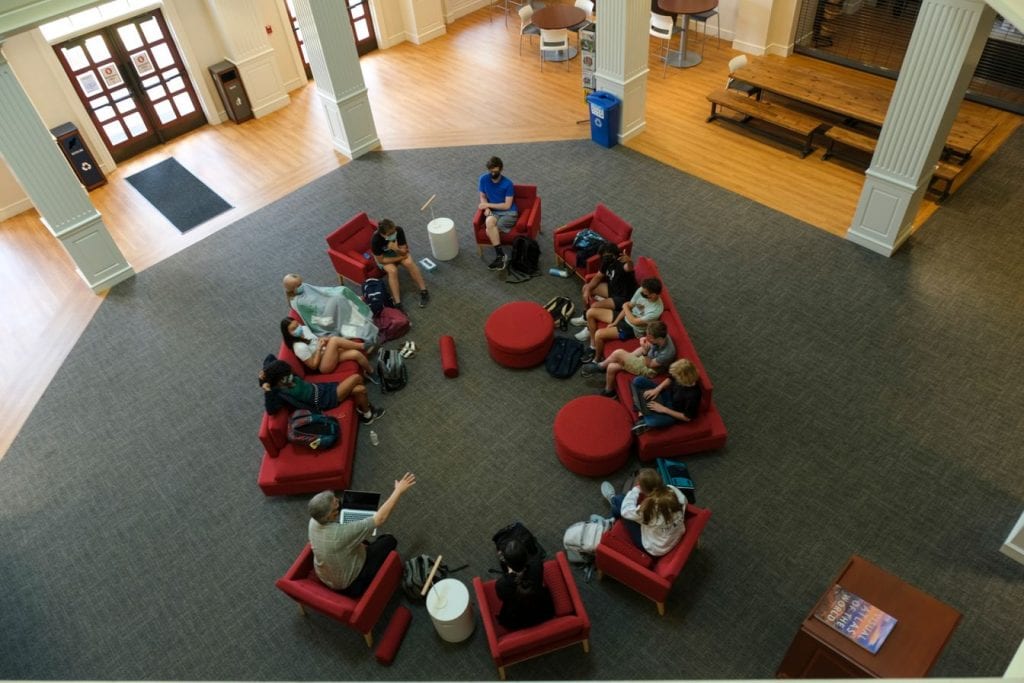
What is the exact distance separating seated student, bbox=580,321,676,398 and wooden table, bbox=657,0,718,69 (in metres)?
7.15

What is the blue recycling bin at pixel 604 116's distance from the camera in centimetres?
969

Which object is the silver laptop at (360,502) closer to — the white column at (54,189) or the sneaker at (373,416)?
the sneaker at (373,416)

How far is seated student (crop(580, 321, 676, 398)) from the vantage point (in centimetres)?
587

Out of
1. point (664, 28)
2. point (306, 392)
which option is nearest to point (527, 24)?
point (664, 28)

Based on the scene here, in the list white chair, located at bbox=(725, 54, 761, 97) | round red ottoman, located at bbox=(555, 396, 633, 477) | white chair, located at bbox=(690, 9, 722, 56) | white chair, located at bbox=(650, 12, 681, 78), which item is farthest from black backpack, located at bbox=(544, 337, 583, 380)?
white chair, located at bbox=(690, 9, 722, 56)

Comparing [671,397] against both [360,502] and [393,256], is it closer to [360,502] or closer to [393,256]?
[360,502]

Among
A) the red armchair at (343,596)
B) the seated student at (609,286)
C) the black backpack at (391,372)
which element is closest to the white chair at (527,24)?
the seated student at (609,286)

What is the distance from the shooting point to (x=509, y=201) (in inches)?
318

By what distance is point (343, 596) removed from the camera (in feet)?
16.5

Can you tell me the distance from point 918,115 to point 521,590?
6.12 meters

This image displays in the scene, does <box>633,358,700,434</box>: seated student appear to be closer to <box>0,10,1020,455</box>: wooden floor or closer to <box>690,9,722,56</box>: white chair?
<box>0,10,1020,455</box>: wooden floor

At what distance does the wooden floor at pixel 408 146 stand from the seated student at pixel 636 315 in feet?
10.9

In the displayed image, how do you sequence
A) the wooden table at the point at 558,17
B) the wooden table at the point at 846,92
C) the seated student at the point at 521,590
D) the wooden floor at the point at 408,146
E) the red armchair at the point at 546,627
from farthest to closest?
the wooden table at the point at 558,17, the wooden table at the point at 846,92, the wooden floor at the point at 408,146, the red armchair at the point at 546,627, the seated student at the point at 521,590

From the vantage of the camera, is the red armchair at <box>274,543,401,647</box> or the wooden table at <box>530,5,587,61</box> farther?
the wooden table at <box>530,5,587,61</box>
